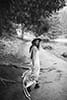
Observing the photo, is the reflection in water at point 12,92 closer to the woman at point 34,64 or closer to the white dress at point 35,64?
the woman at point 34,64

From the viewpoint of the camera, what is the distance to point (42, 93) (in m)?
5.88

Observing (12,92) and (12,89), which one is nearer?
(12,92)

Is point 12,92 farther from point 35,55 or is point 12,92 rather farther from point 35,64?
point 35,55

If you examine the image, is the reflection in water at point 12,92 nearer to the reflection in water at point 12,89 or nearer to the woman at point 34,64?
the reflection in water at point 12,89

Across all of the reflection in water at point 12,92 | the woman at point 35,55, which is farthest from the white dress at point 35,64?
the reflection in water at point 12,92

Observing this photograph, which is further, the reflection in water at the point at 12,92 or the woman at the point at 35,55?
the woman at the point at 35,55

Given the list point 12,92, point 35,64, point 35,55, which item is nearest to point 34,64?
point 35,64

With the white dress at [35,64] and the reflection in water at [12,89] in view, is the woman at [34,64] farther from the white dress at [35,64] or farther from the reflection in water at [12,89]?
the reflection in water at [12,89]

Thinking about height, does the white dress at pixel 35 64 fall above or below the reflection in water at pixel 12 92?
above

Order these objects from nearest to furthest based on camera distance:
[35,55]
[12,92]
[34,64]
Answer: [35,55] < [34,64] < [12,92]

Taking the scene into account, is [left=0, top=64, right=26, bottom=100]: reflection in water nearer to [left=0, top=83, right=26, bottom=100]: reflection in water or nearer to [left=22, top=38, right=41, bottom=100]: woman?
[left=0, top=83, right=26, bottom=100]: reflection in water

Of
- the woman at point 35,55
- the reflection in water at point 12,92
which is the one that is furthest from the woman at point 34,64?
the reflection in water at point 12,92

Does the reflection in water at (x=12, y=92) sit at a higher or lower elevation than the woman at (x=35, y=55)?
lower

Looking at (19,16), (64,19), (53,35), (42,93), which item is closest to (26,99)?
(42,93)
